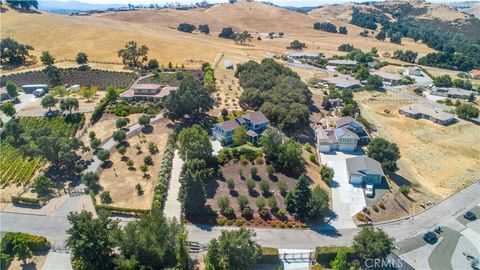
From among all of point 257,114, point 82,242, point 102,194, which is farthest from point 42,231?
point 257,114

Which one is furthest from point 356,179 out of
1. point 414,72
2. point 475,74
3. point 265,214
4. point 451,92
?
point 475,74

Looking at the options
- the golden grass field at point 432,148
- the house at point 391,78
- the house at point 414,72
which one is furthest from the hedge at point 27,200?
the house at point 414,72

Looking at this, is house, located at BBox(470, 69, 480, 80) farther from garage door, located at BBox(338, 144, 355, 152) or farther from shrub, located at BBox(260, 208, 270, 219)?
shrub, located at BBox(260, 208, 270, 219)

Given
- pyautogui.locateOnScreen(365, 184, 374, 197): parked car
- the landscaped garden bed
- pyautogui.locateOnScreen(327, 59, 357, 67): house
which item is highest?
the landscaped garden bed

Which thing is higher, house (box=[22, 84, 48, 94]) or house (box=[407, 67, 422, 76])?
house (box=[22, 84, 48, 94])

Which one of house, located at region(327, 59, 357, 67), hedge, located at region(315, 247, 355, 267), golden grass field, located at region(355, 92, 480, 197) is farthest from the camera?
house, located at region(327, 59, 357, 67)

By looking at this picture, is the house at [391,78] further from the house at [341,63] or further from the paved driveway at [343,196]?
the paved driveway at [343,196]

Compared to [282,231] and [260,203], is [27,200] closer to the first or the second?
[260,203]

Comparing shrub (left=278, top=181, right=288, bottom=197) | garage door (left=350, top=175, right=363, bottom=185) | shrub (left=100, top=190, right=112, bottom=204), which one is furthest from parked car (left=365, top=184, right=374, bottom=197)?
shrub (left=100, top=190, right=112, bottom=204)
